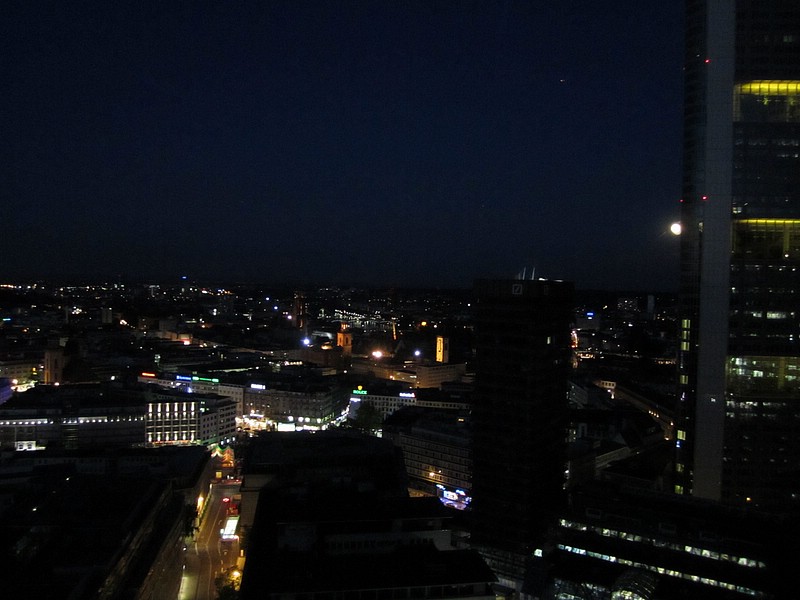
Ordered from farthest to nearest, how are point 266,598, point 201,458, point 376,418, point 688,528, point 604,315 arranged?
point 604,315, point 376,418, point 201,458, point 688,528, point 266,598

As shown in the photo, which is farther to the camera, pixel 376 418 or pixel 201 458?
pixel 376 418

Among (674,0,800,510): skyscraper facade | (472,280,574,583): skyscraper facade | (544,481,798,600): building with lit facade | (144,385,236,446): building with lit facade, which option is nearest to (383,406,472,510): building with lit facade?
(472,280,574,583): skyscraper facade

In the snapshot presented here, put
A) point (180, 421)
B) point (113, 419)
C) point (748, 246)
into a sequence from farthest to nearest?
1. point (180, 421)
2. point (113, 419)
3. point (748, 246)

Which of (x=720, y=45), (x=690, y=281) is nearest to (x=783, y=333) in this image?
(x=690, y=281)

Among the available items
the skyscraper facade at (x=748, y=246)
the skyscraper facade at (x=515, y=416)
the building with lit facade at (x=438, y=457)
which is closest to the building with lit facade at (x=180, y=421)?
the building with lit facade at (x=438, y=457)

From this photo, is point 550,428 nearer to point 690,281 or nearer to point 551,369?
point 551,369

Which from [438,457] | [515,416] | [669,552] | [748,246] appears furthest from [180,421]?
[748,246]

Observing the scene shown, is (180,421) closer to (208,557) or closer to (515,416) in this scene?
(208,557)

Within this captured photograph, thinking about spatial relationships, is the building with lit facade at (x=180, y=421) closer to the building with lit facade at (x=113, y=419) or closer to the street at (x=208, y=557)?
the building with lit facade at (x=113, y=419)
